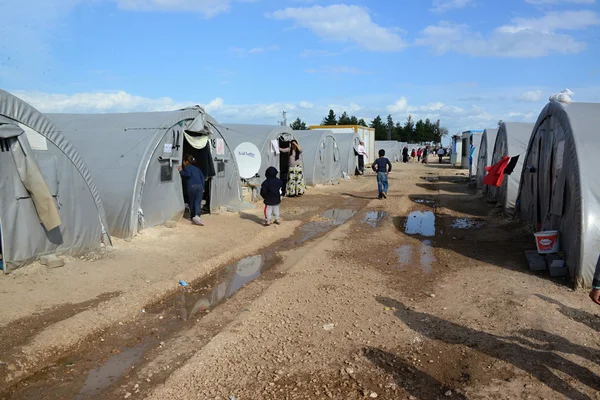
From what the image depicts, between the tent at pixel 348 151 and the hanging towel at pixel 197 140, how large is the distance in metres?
15.7

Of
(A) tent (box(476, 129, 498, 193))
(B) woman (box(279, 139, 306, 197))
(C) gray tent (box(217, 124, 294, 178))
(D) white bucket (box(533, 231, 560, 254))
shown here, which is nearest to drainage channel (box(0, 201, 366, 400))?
(D) white bucket (box(533, 231, 560, 254))

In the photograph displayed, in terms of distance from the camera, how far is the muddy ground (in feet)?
14.3

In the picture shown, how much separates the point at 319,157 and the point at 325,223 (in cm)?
974

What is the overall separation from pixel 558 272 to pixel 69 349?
6.85 metres

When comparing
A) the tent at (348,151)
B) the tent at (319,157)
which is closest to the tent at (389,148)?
the tent at (348,151)

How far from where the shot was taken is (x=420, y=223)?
13.2m

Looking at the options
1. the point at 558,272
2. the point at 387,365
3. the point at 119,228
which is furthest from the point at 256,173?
the point at 387,365

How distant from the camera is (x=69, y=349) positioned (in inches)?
206

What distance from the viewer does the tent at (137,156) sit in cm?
1020

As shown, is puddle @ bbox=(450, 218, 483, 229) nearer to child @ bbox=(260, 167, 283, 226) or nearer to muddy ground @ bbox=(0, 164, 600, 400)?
muddy ground @ bbox=(0, 164, 600, 400)

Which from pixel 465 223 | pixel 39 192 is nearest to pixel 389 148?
pixel 465 223

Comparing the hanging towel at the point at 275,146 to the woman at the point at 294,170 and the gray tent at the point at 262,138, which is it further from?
the woman at the point at 294,170

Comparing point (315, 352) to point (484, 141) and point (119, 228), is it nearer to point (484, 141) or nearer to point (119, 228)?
point (119, 228)

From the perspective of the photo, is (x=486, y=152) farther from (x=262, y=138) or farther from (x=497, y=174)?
(x=262, y=138)
